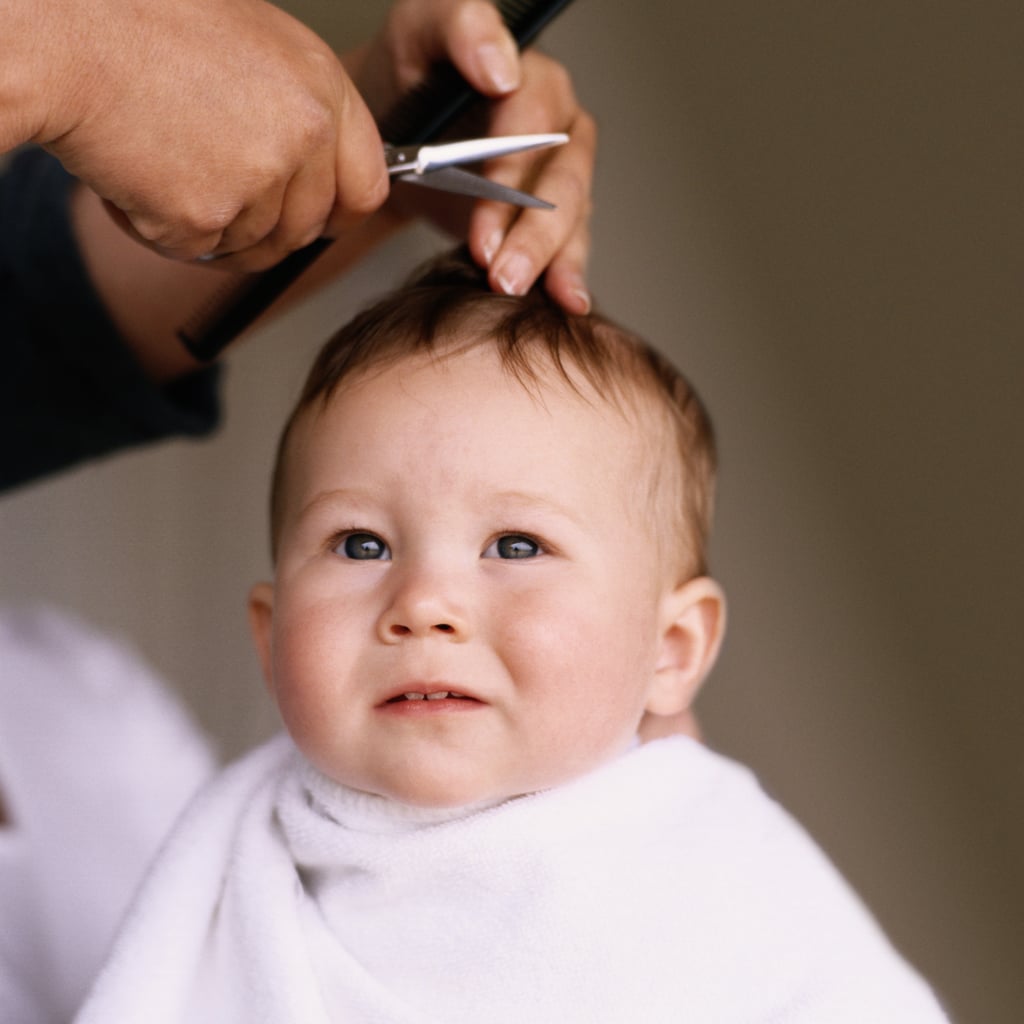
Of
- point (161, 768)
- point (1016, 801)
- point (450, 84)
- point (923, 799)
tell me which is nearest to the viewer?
point (450, 84)

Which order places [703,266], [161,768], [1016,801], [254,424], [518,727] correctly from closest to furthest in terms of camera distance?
[518,727] → [161,768] → [1016,801] → [703,266] → [254,424]

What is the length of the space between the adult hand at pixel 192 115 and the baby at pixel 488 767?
0.45ft

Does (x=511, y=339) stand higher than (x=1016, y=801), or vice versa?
(x=511, y=339)

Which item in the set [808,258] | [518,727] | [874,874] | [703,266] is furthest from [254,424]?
[518,727]

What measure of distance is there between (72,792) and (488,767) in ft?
2.12

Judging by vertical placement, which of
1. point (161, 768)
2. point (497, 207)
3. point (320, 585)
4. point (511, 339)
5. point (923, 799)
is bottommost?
point (923, 799)

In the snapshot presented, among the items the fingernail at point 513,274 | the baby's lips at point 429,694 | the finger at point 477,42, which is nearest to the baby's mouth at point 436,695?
the baby's lips at point 429,694

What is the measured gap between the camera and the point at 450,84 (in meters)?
0.89

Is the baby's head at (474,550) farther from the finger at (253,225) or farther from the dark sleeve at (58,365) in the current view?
the dark sleeve at (58,365)

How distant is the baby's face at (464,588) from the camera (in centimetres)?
76

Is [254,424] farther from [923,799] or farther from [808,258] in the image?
[923,799]

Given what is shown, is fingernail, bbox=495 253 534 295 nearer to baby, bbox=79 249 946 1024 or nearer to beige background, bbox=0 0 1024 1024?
baby, bbox=79 249 946 1024

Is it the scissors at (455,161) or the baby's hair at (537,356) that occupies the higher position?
the scissors at (455,161)

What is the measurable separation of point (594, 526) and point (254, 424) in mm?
1623
